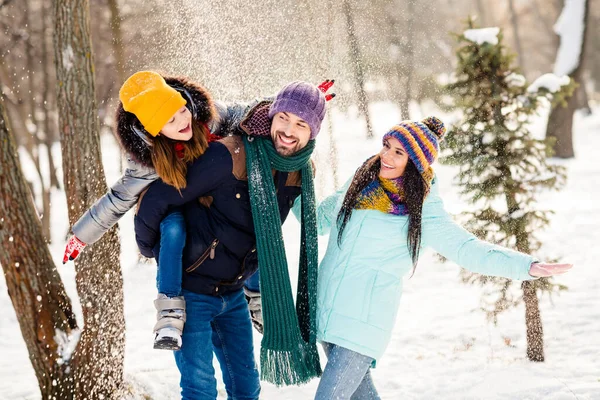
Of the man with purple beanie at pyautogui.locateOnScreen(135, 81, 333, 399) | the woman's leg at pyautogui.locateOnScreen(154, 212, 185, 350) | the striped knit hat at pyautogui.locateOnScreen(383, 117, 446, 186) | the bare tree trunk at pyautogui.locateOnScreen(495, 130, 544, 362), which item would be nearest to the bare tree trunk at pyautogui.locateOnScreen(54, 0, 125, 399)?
the man with purple beanie at pyautogui.locateOnScreen(135, 81, 333, 399)

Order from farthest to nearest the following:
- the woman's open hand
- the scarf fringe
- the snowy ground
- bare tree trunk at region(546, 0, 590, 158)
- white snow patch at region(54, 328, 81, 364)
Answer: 1. bare tree trunk at region(546, 0, 590, 158)
2. the snowy ground
3. white snow patch at region(54, 328, 81, 364)
4. the scarf fringe
5. the woman's open hand

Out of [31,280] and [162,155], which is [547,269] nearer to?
[162,155]

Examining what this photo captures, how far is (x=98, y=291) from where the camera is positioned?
3.94 m

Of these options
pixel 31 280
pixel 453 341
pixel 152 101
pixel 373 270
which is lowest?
pixel 453 341

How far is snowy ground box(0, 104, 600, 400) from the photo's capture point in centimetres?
450

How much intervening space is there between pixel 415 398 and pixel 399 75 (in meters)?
11.9

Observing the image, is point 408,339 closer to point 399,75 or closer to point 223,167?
point 223,167

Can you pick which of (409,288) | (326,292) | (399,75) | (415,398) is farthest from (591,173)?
(326,292)

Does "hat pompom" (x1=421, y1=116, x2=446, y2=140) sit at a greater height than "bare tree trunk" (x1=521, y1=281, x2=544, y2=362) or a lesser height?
greater

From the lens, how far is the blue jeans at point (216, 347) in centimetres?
258

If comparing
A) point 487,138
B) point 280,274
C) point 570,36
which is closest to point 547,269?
point 280,274

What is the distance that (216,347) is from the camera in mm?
2949

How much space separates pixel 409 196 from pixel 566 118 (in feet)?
37.2

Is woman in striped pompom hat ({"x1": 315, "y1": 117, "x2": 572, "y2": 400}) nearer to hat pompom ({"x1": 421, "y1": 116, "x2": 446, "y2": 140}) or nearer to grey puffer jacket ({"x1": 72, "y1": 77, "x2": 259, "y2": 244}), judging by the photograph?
hat pompom ({"x1": 421, "y1": 116, "x2": 446, "y2": 140})
